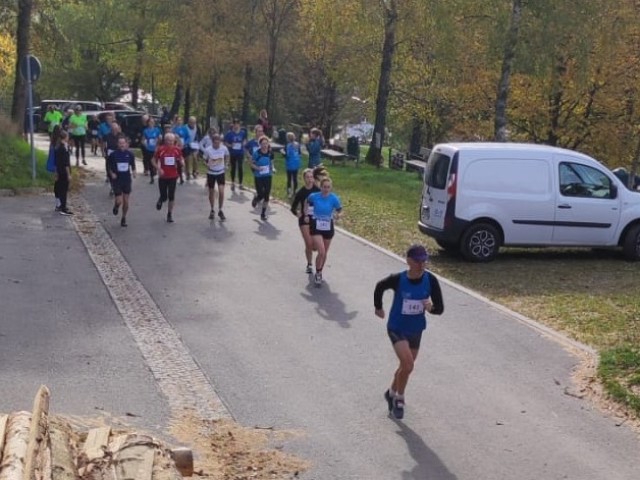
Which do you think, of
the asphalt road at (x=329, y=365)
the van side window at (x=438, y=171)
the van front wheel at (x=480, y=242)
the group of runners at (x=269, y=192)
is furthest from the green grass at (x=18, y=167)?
the van front wheel at (x=480, y=242)

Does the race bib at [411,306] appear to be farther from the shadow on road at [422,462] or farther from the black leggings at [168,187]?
the black leggings at [168,187]

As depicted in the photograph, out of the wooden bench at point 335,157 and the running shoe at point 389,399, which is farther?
the wooden bench at point 335,157

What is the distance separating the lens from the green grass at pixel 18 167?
21.4 m

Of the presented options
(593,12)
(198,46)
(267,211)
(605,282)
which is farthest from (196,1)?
(605,282)

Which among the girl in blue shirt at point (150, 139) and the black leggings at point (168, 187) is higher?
the girl in blue shirt at point (150, 139)

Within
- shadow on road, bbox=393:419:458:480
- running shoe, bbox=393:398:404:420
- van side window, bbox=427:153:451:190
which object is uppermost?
van side window, bbox=427:153:451:190

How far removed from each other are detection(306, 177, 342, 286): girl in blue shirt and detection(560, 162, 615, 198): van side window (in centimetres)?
436

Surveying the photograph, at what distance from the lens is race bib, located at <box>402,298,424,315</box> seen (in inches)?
319

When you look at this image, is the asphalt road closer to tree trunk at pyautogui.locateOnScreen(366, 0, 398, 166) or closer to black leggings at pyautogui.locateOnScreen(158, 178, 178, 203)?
black leggings at pyautogui.locateOnScreen(158, 178, 178, 203)

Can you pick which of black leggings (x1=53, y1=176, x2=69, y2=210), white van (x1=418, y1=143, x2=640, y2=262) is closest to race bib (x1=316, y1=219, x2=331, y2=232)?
white van (x1=418, y1=143, x2=640, y2=262)

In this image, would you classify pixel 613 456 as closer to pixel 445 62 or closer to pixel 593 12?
pixel 593 12

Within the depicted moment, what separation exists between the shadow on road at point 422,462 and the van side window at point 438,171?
7.86 m

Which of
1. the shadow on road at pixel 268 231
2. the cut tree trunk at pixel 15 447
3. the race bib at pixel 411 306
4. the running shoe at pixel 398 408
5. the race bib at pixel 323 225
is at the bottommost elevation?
the shadow on road at pixel 268 231

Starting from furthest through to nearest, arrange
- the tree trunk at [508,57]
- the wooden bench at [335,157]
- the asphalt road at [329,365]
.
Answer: the wooden bench at [335,157], the tree trunk at [508,57], the asphalt road at [329,365]
